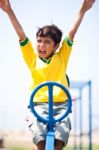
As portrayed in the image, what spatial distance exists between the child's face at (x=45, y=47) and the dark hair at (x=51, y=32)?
0.03 metres

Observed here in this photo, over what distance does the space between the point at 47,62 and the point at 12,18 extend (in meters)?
0.40

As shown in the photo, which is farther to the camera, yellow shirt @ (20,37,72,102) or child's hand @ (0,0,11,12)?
child's hand @ (0,0,11,12)

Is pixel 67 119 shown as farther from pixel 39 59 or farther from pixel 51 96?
pixel 39 59

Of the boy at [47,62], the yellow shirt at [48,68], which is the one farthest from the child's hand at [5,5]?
the yellow shirt at [48,68]

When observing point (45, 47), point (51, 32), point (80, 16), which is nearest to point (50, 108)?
point (45, 47)

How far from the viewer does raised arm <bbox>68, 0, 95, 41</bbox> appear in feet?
9.65

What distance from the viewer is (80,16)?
298 cm

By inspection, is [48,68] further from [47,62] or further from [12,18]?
[12,18]

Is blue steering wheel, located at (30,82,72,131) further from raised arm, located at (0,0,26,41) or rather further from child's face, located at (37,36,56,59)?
A: raised arm, located at (0,0,26,41)

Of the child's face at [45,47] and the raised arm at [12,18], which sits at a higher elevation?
the raised arm at [12,18]

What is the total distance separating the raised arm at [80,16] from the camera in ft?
9.65

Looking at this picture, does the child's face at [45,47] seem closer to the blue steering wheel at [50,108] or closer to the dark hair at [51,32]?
the dark hair at [51,32]

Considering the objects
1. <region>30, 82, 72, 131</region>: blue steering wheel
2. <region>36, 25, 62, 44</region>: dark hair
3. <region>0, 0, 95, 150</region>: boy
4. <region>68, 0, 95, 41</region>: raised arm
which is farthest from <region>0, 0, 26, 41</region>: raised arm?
<region>30, 82, 72, 131</region>: blue steering wheel

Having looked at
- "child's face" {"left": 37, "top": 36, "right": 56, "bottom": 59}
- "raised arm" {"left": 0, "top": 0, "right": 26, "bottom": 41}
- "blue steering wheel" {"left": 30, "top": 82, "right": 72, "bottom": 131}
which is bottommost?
"blue steering wheel" {"left": 30, "top": 82, "right": 72, "bottom": 131}
